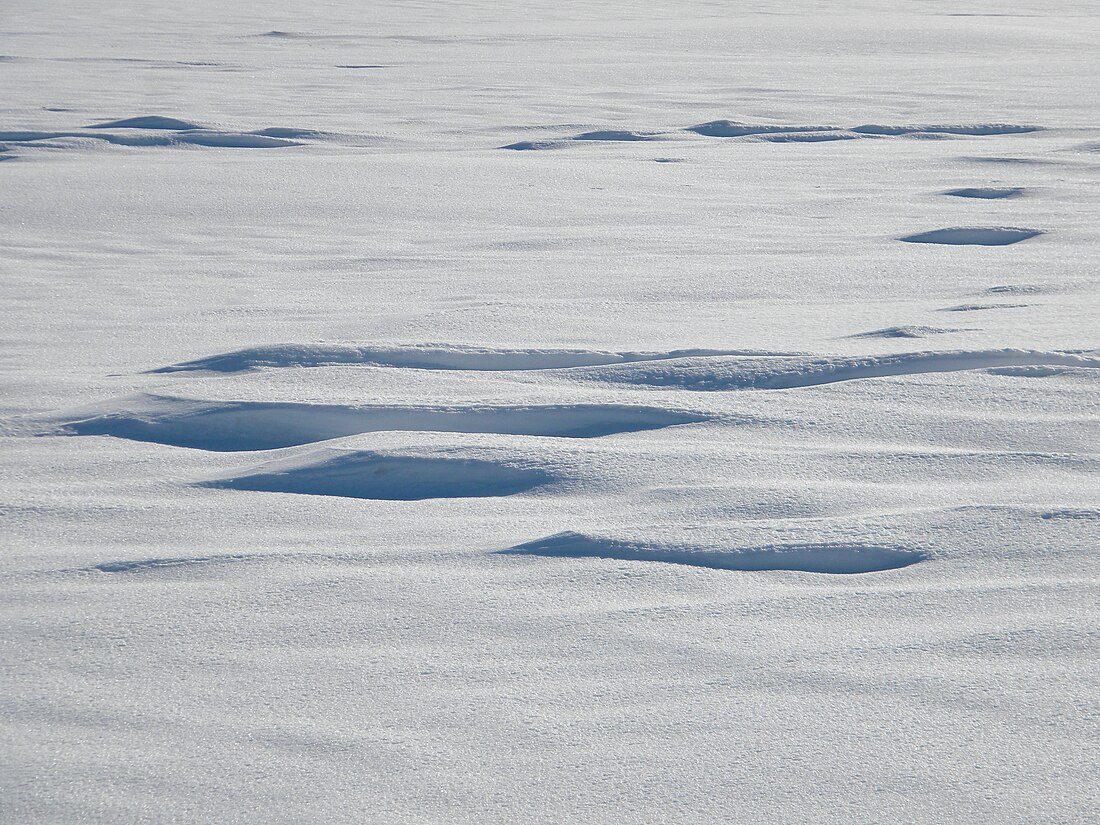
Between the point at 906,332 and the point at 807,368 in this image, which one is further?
the point at 906,332

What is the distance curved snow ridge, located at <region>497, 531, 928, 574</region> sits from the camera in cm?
161

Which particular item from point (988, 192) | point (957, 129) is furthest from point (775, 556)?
point (957, 129)

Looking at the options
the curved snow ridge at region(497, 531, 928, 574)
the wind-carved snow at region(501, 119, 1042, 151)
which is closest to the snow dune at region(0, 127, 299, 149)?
the wind-carved snow at region(501, 119, 1042, 151)

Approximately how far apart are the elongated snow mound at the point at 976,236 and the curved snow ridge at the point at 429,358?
1.46 meters

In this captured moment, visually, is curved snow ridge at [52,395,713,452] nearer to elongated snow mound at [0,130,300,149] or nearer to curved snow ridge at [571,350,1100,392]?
curved snow ridge at [571,350,1100,392]

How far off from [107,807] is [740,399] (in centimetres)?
138

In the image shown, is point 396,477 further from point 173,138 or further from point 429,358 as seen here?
point 173,138

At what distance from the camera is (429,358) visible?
2.48 metres

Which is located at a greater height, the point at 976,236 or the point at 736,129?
the point at 736,129

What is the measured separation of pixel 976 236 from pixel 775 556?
2.36 m

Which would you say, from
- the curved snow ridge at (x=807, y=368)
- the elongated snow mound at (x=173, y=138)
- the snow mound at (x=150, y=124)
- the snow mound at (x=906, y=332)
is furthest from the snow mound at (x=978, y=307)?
the snow mound at (x=150, y=124)

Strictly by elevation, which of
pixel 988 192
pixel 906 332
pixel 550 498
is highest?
pixel 988 192

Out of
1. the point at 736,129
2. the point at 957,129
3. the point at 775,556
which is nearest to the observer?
the point at 775,556

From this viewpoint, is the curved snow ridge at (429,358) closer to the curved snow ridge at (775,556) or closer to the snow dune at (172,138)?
the curved snow ridge at (775,556)
